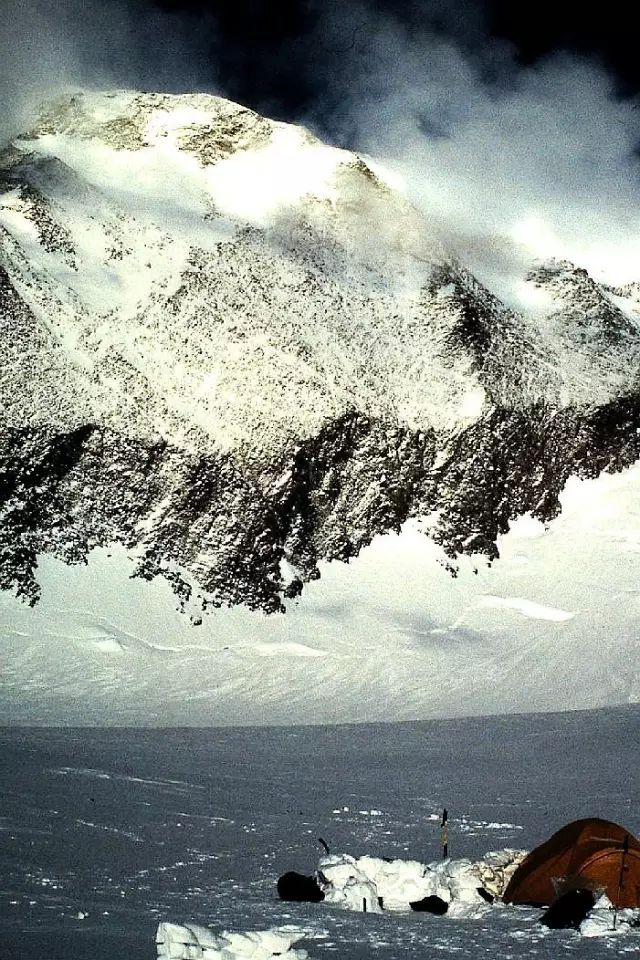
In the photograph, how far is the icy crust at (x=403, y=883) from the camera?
1420 centimetres

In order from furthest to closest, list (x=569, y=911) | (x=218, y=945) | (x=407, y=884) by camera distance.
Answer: (x=407, y=884) → (x=569, y=911) → (x=218, y=945)

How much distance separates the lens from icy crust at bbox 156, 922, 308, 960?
9.83m

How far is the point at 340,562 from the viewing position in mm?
81938

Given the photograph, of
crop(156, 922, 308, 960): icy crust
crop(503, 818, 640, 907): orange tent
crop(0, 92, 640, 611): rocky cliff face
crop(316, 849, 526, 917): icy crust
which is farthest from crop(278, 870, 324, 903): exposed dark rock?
crop(0, 92, 640, 611): rocky cliff face

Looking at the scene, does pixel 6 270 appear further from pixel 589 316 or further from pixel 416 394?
pixel 589 316

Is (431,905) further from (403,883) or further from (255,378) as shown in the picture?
(255,378)

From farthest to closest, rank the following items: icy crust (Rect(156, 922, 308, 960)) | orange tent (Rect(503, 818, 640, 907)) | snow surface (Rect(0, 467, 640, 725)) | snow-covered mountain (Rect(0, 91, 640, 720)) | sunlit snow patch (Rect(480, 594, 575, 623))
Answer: snow-covered mountain (Rect(0, 91, 640, 720))
sunlit snow patch (Rect(480, 594, 575, 623))
snow surface (Rect(0, 467, 640, 725))
orange tent (Rect(503, 818, 640, 907))
icy crust (Rect(156, 922, 308, 960))

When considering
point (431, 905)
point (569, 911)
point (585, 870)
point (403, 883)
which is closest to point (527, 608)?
point (585, 870)

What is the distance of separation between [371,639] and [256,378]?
31277mm

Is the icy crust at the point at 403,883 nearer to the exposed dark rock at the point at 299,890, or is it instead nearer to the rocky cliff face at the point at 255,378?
the exposed dark rock at the point at 299,890

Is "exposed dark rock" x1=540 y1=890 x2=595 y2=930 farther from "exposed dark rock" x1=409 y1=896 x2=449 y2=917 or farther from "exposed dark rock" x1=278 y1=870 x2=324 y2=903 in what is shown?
"exposed dark rock" x1=278 y1=870 x2=324 y2=903

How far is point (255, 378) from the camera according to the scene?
293 feet

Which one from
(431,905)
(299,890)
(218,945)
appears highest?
(218,945)

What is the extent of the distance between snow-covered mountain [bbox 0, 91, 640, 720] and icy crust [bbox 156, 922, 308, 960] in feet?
214
